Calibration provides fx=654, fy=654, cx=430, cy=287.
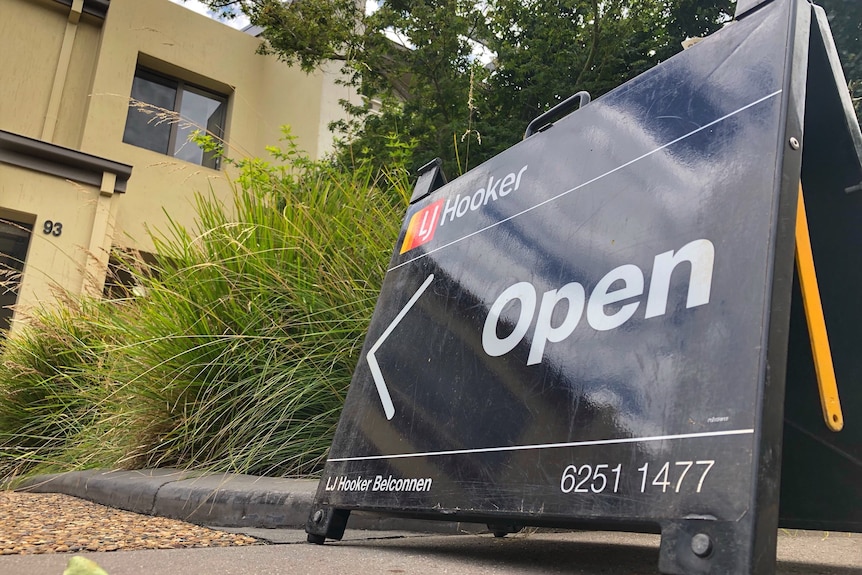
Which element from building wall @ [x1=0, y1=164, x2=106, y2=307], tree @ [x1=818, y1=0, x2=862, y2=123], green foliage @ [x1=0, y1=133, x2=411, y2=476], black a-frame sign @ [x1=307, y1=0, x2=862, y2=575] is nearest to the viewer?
black a-frame sign @ [x1=307, y1=0, x2=862, y2=575]

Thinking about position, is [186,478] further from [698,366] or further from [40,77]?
[40,77]

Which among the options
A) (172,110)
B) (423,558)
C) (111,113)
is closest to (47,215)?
(111,113)

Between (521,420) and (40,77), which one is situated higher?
(40,77)

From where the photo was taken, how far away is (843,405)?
136cm

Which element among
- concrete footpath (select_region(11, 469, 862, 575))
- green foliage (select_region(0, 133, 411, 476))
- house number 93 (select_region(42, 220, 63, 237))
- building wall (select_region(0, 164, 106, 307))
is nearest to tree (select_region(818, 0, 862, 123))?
green foliage (select_region(0, 133, 411, 476))

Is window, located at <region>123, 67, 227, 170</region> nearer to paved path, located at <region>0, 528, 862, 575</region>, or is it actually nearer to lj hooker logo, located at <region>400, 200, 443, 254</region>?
lj hooker logo, located at <region>400, 200, 443, 254</region>

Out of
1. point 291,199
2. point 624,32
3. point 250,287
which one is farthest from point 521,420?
point 624,32

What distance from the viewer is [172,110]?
1010cm

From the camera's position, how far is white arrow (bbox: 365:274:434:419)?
1.64 metres

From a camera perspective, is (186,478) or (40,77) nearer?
(186,478)

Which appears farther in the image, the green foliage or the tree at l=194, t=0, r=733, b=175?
the tree at l=194, t=0, r=733, b=175

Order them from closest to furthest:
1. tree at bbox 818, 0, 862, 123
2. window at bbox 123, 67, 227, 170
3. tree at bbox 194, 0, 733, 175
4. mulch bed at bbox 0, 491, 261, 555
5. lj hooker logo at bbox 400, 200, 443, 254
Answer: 1. mulch bed at bbox 0, 491, 261, 555
2. lj hooker logo at bbox 400, 200, 443, 254
3. tree at bbox 818, 0, 862, 123
4. tree at bbox 194, 0, 733, 175
5. window at bbox 123, 67, 227, 170

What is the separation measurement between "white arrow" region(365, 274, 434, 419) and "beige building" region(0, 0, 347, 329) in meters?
6.06

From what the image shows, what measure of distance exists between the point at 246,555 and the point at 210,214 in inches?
90.3
